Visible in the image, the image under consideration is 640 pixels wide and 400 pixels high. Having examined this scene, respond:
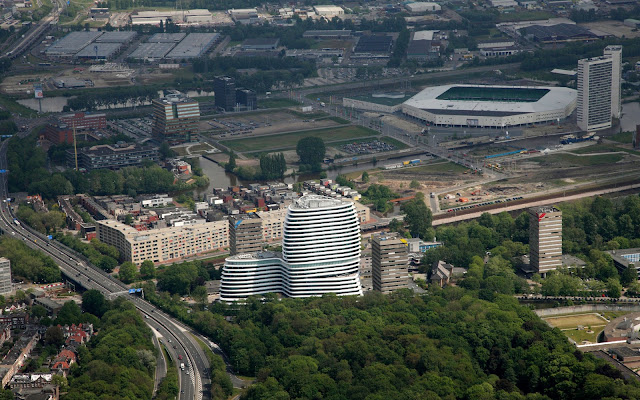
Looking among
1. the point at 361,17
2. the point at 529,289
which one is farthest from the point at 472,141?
the point at 361,17

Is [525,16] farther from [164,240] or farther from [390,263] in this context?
[390,263]

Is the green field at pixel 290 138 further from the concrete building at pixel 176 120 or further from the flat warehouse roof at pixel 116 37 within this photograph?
the flat warehouse roof at pixel 116 37

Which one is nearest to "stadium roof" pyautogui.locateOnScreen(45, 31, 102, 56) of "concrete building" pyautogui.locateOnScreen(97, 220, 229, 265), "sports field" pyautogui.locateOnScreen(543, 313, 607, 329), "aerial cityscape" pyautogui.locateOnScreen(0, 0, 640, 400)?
"aerial cityscape" pyautogui.locateOnScreen(0, 0, 640, 400)

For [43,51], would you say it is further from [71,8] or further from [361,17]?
[361,17]

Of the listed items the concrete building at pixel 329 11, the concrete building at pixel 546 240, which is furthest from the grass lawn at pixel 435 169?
the concrete building at pixel 329 11

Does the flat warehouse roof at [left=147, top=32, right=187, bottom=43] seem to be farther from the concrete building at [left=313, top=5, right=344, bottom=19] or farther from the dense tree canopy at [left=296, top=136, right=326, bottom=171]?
the dense tree canopy at [left=296, top=136, right=326, bottom=171]

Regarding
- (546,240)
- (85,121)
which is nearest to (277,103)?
(85,121)
